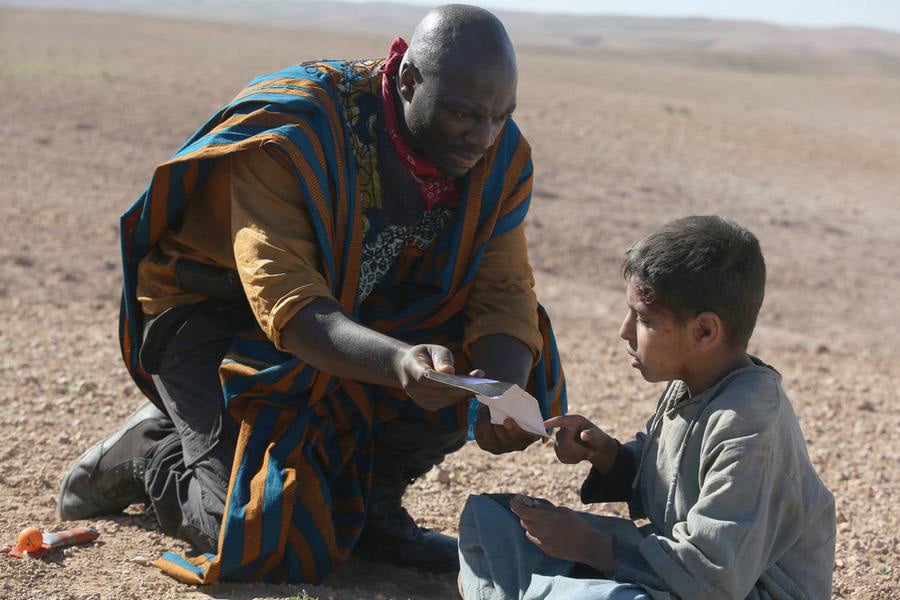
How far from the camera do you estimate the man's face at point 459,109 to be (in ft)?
10.3

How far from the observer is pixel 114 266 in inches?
293

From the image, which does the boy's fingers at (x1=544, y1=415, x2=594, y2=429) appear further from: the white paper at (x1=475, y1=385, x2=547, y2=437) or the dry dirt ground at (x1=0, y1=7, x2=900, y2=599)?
the dry dirt ground at (x1=0, y1=7, x2=900, y2=599)

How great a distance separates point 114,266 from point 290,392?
448 centimetres

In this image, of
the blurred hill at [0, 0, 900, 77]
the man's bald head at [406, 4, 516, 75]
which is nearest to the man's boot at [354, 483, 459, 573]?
the man's bald head at [406, 4, 516, 75]

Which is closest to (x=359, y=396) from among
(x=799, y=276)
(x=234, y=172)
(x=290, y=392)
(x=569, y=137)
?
(x=290, y=392)

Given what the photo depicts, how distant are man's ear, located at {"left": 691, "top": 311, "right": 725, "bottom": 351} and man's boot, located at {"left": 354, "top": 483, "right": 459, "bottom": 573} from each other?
125cm

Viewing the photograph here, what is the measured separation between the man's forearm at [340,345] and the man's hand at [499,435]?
0.96 ft

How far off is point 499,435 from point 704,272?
2.47 feet

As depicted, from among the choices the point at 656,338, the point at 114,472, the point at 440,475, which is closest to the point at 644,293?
the point at 656,338

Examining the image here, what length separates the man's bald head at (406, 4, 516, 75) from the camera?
314cm

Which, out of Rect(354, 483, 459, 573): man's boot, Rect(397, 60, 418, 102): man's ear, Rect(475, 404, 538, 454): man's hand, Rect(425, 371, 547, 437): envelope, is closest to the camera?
Rect(425, 371, 547, 437): envelope

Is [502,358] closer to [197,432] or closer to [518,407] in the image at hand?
[518,407]

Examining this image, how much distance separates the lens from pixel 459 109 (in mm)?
3154

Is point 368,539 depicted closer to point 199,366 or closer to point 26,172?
Answer: point 199,366
